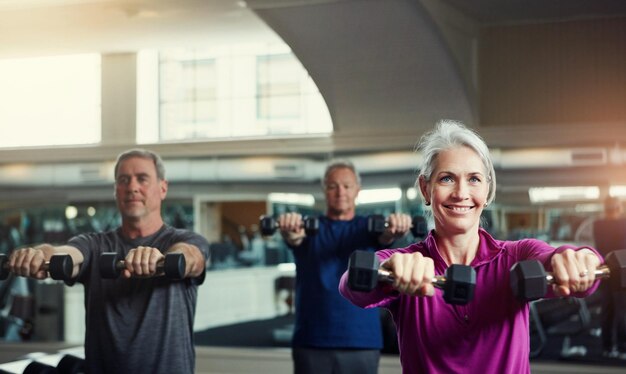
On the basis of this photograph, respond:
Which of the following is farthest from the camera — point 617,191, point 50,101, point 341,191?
point 50,101

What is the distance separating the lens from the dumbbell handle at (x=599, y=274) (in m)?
1.74

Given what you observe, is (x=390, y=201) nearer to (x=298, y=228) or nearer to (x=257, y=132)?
(x=257, y=132)

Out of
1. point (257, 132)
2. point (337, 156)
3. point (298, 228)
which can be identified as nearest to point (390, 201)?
point (337, 156)

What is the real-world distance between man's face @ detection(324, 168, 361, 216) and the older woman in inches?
84.4

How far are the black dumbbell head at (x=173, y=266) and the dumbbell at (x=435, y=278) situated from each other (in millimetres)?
974

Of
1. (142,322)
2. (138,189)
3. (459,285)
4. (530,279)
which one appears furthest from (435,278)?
(138,189)

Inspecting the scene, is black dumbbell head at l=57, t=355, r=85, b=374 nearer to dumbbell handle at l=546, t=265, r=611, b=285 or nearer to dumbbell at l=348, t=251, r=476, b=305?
dumbbell at l=348, t=251, r=476, b=305

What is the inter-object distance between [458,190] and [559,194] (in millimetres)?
5345

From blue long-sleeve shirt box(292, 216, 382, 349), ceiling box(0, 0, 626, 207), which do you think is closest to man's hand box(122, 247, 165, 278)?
blue long-sleeve shirt box(292, 216, 382, 349)

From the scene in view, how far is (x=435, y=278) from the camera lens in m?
1.71

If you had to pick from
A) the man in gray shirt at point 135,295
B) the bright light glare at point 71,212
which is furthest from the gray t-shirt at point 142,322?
the bright light glare at point 71,212

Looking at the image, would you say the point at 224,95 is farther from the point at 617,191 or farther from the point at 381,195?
the point at 617,191

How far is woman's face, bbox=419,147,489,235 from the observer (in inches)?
72.9

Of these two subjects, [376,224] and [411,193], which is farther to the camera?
[411,193]
